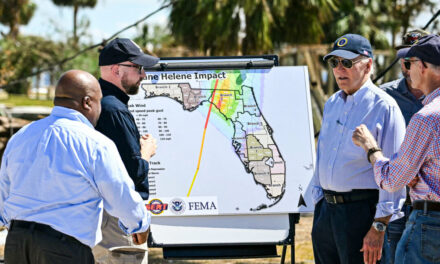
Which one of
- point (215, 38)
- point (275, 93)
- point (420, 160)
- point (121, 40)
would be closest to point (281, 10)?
point (215, 38)

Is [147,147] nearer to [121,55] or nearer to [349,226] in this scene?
[121,55]

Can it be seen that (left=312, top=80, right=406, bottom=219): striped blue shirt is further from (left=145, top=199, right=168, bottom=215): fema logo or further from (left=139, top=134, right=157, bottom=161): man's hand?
(left=145, top=199, right=168, bottom=215): fema logo

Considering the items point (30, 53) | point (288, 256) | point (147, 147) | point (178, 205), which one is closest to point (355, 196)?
point (147, 147)

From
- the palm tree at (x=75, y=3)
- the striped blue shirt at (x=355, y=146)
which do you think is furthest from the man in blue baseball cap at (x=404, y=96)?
the palm tree at (x=75, y=3)

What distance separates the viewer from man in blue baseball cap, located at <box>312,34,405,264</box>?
3758mm

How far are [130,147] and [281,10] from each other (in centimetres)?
1106

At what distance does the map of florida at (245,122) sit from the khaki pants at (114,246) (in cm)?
136

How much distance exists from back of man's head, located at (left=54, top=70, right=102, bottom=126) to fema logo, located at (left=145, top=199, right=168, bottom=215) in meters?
1.98

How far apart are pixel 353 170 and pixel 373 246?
45cm

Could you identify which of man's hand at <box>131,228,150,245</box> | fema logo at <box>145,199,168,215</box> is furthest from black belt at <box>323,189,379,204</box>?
fema logo at <box>145,199,168,215</box>

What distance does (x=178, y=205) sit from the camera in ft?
16.9

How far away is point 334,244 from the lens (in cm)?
399

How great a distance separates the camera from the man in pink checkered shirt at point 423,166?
3.07 meters

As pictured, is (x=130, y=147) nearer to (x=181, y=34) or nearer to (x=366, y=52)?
(x=366, y=52)
